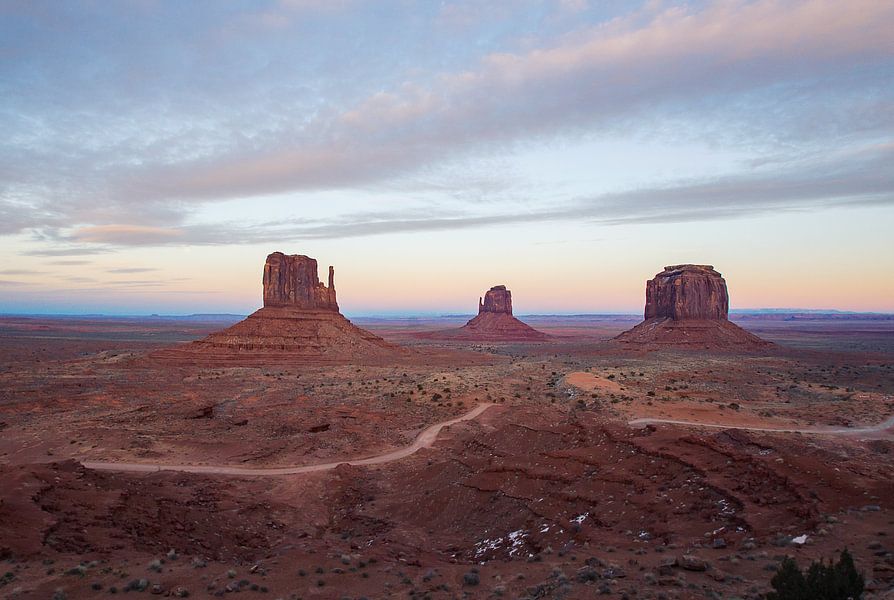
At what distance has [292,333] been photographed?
79875mm

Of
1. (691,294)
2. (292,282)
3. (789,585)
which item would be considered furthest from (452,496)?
(691,294)

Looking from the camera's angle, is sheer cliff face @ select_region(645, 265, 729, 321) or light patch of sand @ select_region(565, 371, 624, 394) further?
sheer cliff face @ select_region(645, 265, 729, 321)

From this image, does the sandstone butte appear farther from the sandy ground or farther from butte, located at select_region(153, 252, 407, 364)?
the sandy ground

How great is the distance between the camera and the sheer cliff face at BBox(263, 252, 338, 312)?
3356 inches

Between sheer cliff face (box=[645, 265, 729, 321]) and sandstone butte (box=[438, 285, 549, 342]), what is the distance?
1778 inches

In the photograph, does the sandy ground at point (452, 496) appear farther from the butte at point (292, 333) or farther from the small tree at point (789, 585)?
the butte at point (292, 333)

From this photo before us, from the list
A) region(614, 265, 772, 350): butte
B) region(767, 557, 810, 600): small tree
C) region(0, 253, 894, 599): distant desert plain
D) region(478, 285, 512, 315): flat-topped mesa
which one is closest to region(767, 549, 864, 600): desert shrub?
region(767, 557, 810, 600): small tree

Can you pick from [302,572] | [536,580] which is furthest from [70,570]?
[536,580]

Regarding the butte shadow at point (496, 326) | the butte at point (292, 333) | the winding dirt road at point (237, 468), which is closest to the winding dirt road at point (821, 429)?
the winding dirt road at point (237, 468)

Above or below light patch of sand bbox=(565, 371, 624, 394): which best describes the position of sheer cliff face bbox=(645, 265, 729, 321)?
above

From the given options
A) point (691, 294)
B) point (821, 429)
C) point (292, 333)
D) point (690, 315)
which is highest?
point (691, 294)

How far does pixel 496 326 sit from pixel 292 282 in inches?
3165

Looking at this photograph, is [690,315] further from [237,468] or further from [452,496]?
[237,468]

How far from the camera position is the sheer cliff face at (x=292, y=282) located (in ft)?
280
